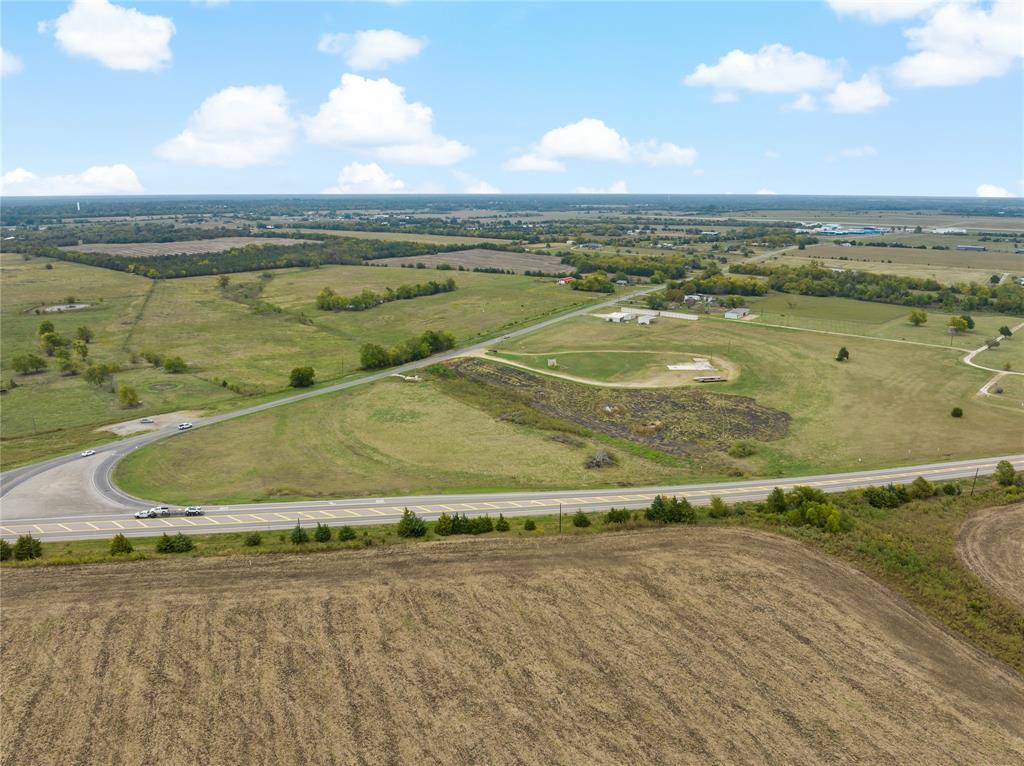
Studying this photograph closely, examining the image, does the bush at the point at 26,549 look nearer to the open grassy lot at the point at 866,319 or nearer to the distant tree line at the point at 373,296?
the distant tree line at the point at 373,296

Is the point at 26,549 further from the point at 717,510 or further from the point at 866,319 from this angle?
the point at 866,319

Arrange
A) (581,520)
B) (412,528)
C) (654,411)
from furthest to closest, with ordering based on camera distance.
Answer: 1. (654,411)
2. (581,520)
3. (412,528)

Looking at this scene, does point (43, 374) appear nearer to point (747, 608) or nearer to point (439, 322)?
point (439, 322)

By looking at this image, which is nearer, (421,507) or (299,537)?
(299,537)

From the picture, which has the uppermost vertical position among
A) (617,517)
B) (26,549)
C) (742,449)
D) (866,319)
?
(866,319)

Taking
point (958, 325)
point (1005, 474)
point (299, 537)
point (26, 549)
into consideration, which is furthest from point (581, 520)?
point (958, 325)

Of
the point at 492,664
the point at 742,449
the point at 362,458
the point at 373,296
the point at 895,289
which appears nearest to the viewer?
the point at 492,664

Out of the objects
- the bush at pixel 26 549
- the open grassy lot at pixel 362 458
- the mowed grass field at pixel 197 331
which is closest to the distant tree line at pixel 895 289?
the mowed grass field at pixel 197 331

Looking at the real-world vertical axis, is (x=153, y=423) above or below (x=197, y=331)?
below
